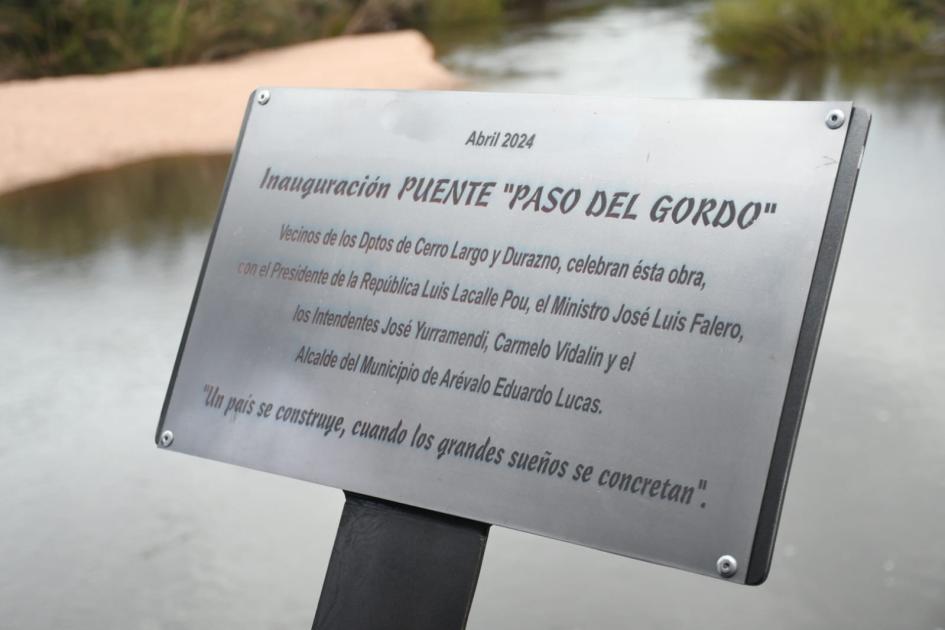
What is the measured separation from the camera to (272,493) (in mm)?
1956

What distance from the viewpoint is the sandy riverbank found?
4430 mm

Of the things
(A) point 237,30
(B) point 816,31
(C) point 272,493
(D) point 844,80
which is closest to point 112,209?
(C) point 272,493

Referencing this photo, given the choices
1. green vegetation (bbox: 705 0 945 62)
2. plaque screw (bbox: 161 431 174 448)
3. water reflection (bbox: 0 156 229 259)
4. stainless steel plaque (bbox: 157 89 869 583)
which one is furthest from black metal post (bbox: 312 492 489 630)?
green vegetation (bbox: 705 0 945 62)

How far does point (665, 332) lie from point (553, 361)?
4.3 inches

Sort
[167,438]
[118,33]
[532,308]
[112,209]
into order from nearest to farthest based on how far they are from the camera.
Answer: [532,308], [167,438], [112,209], [118,33]

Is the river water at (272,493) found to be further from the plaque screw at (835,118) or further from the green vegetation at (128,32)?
the green vegetation at (128,32)

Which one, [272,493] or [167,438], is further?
[272,493]

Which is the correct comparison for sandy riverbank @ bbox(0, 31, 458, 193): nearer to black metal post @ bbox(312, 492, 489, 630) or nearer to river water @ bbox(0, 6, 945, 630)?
river water @ bbox(0, 6, 945, 630)

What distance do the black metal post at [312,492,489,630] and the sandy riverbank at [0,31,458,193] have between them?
3.29 meters

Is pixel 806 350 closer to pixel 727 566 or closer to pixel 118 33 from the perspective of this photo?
pixel 727 566

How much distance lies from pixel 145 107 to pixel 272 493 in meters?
3.62

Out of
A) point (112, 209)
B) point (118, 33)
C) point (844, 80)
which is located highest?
point (844, 80)

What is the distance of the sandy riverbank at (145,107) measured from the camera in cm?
443

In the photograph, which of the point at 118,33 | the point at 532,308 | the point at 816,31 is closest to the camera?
the point at 532,308
